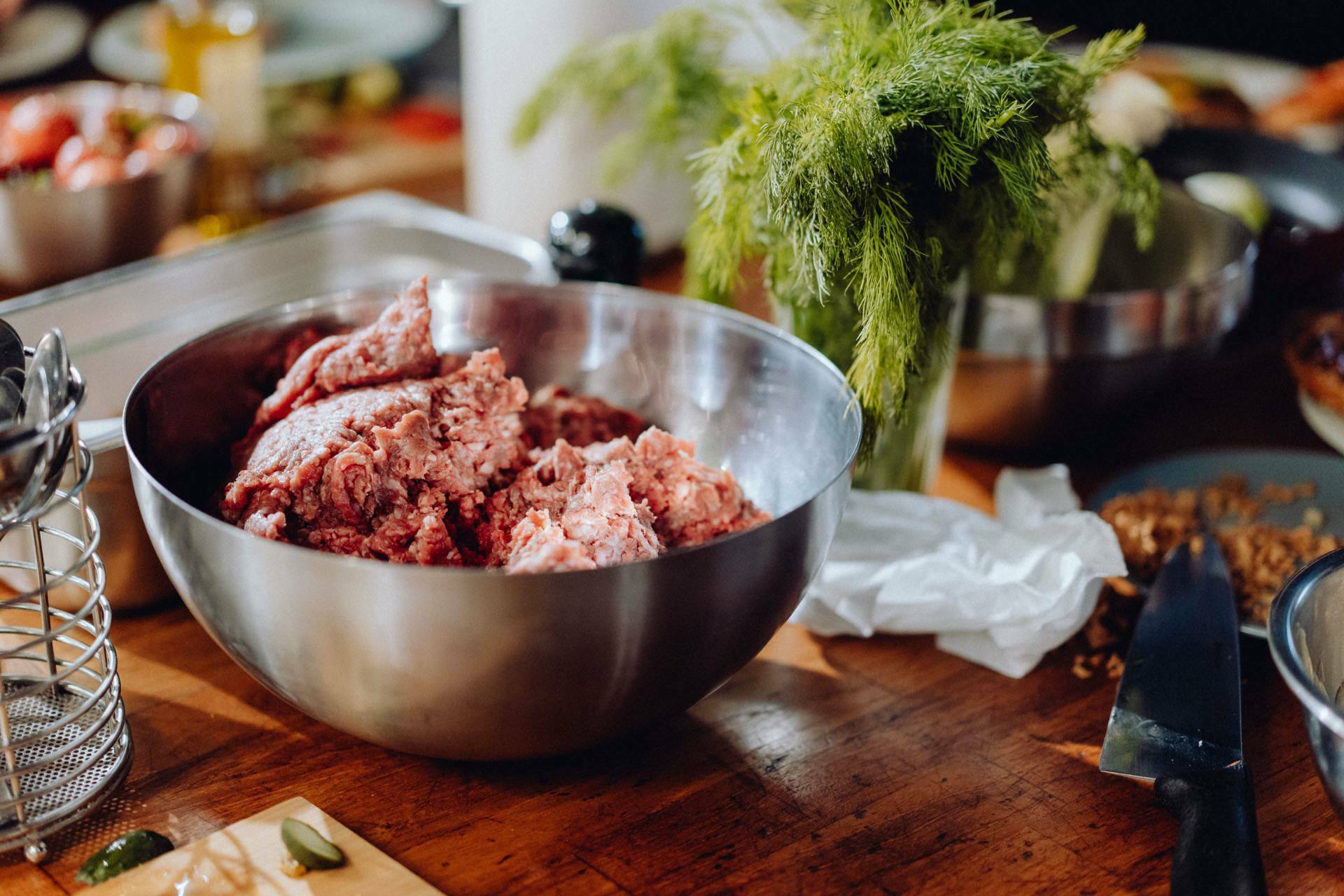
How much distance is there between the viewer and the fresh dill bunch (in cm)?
85

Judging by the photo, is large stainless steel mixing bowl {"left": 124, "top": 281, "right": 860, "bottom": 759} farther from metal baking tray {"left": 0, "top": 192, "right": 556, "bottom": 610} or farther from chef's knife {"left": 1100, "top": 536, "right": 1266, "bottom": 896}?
chef's knife {"left": 1100, "top": 536, "right": 1266, "bottom": 896}

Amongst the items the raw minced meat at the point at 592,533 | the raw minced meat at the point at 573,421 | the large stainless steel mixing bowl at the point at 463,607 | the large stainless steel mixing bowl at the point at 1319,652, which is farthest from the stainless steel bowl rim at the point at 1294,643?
the raw minced meat at the point at 573,421

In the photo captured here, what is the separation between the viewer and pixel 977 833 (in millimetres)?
802

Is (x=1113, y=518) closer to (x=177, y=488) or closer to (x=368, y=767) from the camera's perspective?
(x=368, y=767)

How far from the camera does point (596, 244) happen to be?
1.26m

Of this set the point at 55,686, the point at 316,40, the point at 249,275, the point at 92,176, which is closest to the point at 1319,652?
the point at 55,686

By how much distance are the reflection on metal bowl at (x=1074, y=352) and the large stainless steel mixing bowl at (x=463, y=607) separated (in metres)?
0.30

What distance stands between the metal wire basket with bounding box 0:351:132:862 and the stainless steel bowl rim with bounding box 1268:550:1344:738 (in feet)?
2.42

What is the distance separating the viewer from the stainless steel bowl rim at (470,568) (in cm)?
68

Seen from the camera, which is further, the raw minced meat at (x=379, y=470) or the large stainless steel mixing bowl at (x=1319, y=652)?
the raw minced meat at (x=379, y=470)

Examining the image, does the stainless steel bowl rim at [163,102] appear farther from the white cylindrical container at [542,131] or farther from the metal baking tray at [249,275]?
the white cylindrical container at [542,131]

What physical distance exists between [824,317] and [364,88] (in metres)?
1.64

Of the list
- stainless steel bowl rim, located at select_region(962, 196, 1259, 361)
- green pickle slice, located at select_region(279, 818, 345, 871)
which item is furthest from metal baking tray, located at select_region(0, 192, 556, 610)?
stainless steel bowl rim, located at select_region(962, 196, 1259, 361)

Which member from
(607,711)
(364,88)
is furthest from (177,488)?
(364,88)
